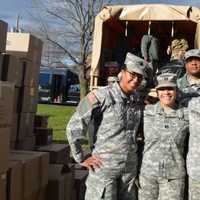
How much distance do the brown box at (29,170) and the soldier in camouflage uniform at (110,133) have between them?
31.1 inches

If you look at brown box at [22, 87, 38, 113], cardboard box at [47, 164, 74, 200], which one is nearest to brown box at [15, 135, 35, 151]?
brown box at [22, 87, 38, 113]

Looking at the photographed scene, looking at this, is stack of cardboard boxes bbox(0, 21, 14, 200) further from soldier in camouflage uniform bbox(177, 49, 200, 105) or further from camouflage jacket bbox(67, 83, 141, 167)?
soldier in camouflage uniform bbox(177, 49, 200, 105)

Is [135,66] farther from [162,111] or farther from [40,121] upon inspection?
[40,121]

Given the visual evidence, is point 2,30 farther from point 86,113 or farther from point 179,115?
point 179,115

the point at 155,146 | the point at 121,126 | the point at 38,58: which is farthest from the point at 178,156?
the point at 38,58

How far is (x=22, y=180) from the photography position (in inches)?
193

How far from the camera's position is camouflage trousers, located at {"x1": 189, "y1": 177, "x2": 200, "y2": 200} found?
4.32 m

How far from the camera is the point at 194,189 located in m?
4.34

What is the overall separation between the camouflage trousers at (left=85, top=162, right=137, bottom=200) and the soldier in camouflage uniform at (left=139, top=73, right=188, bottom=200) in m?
0.12

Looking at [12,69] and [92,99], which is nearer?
[92,99]

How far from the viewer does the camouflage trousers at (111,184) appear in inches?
169

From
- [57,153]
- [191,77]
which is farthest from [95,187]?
[57,153]

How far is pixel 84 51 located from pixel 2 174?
2192 centimetres

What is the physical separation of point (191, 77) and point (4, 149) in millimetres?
1759
